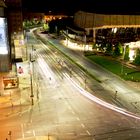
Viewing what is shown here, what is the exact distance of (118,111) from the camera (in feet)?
145

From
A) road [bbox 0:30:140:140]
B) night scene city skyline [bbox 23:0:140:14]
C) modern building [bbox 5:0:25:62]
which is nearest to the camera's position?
road [bbox 0:30:140:140]

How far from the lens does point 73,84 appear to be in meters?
58.4

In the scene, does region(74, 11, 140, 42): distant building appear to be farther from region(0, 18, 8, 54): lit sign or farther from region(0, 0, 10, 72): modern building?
region(0, 18, 8, 54): lit sign

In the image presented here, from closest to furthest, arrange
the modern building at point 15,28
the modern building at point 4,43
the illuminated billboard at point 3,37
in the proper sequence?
the modern building at point 4,43, the illuminated billboard at point 3,37, the modern building at point 15,28

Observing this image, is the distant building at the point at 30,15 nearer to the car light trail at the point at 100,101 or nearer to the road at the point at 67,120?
the car light trail at the point at 100,101

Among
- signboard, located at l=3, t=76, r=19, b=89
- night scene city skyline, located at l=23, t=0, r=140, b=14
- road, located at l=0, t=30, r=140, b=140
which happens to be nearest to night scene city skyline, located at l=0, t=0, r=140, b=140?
road, located at l=0, t=30, r=140, b=140

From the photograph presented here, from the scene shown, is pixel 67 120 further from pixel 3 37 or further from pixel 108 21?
pixel 108 21

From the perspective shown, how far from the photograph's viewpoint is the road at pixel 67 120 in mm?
37062

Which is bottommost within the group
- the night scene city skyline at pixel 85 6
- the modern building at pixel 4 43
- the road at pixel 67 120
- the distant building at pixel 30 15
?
the road at pixel 67 120

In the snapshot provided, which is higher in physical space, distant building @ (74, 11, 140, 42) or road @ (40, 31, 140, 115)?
distant building @ (74, 11, 140, 42)

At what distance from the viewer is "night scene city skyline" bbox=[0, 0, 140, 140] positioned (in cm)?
3881

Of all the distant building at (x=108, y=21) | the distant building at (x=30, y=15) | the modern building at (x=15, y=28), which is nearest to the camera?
the modern building at (x=15, y=28)

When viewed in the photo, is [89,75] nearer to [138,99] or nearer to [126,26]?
[138,99]

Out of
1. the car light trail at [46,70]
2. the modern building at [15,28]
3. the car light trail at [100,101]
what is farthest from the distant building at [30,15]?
the car light trail at [100,101]
